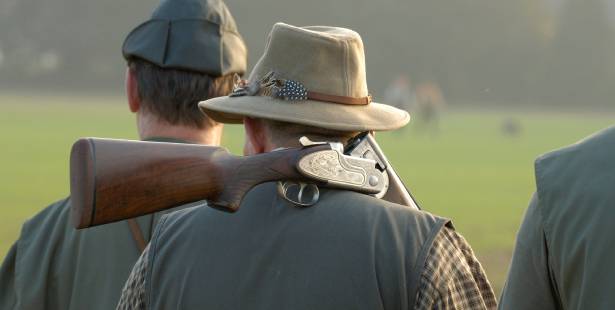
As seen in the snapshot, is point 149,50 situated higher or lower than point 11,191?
higher

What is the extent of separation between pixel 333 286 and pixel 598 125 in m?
45.0

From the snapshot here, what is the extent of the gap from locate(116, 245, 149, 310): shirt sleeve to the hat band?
57cm

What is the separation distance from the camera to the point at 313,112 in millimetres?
2941

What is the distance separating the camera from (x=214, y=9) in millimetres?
4359

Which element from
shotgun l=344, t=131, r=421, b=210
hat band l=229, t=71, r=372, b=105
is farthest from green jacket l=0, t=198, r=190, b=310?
shotgun l=344, t=131, r=421, b=210

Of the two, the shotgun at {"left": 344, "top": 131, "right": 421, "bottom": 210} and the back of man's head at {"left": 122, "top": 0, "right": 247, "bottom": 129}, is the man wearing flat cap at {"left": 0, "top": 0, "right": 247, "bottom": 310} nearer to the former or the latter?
the back of man's head at {"left": 122, "top": 0, "right": 247, "bottom": 129}

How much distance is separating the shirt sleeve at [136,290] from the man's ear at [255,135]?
1.41 ft

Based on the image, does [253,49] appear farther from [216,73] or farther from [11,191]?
[216,73]

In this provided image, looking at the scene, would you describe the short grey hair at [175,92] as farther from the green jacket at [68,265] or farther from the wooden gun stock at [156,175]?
the wooden gun stock at [156,175]

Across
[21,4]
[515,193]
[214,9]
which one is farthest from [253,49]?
[214,9]

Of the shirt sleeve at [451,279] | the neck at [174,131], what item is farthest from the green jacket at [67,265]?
the shirt sleeve at [451,279]

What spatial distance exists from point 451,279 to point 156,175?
791 millimetres

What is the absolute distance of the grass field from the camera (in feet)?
48.5

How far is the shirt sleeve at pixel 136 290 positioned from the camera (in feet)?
9.44
